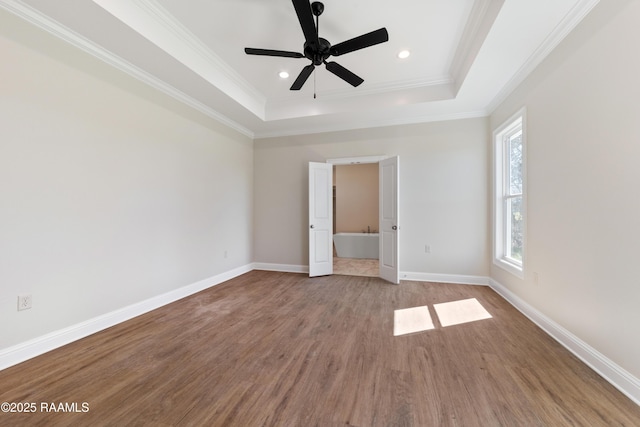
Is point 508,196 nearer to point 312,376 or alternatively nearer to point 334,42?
point 334,42

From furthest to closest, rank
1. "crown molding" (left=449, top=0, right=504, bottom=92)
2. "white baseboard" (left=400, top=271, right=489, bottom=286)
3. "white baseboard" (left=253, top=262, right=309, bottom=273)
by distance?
"white baseboard" (left=253, top=262, right=309, bottom=273), "white baseboard" (left=400, top=271, right=489, bottom=286), "crown molding" (left=449, top=0, right=504, bottom=92)

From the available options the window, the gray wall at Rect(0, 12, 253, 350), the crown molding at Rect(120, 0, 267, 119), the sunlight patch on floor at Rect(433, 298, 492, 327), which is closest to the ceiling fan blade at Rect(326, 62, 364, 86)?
the crown molding at Rect(120, 0, 267, 119)

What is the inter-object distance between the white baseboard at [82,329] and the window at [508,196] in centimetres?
443

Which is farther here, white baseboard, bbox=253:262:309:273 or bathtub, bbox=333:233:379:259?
bathtub, bbox=333:233:379:259

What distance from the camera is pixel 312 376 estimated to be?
5.85 feet

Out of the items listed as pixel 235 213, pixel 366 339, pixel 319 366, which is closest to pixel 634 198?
pixel 366 339

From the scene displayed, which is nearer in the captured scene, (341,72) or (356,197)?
(341,72)

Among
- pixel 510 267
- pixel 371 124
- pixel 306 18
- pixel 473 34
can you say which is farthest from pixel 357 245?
pixel 306 18

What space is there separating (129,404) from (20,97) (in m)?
2.45

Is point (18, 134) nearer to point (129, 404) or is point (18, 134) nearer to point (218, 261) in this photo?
point (129, 404)

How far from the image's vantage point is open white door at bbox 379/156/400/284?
4129 mm

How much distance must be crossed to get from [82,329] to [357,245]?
17.1ft

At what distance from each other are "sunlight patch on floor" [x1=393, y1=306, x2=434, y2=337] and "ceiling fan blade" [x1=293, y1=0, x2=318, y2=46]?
9.23ft

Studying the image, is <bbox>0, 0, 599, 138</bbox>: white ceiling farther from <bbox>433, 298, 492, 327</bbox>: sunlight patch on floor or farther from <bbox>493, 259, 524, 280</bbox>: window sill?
<bbox>433, 298, 492, 327</bbox>: sunlight patch on floor
